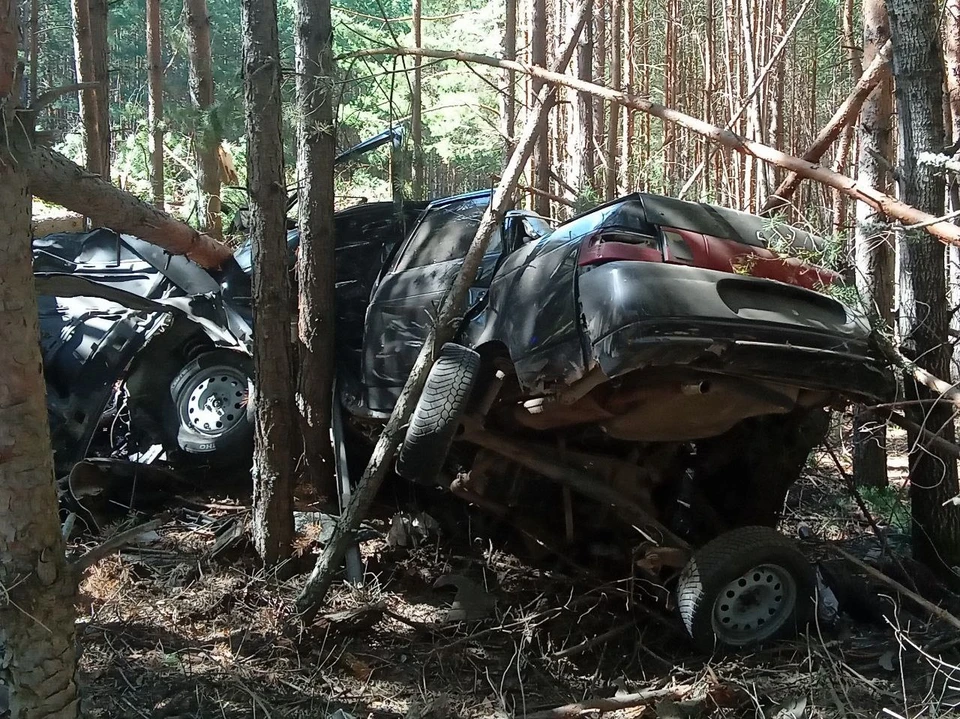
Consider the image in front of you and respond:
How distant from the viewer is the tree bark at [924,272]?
4930 mm

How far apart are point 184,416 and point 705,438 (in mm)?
3710

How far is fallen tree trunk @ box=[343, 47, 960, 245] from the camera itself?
12.7 feet

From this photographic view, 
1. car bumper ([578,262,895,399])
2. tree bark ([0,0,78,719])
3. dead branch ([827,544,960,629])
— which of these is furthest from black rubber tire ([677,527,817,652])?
tree bark ([0,0,78,719])

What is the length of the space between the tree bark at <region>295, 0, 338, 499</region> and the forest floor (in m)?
0.72

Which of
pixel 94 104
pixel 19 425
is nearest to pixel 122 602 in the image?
pixel 19 425

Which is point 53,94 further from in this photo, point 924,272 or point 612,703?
point 924,272

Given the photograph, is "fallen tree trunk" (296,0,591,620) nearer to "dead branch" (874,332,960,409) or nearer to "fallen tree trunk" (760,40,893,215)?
"fallen tree trunk" (760,40,893,215)

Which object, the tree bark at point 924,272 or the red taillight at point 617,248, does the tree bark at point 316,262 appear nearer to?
the red taillight at point 617,248

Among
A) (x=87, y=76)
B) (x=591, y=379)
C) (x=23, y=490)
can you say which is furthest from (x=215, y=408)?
(x=87, y=76)

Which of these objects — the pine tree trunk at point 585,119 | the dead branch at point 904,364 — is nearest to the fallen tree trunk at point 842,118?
A: the dead branch at point 904,364

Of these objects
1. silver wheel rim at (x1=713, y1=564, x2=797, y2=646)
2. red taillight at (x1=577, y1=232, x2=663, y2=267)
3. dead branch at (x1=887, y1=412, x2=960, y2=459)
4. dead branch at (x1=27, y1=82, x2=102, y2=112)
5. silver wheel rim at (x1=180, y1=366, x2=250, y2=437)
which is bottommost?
silver wheel rim at (x1=713, y1=564, x2=797, y2=646)

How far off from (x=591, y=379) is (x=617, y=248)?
648 mm

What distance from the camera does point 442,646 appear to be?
4.54m

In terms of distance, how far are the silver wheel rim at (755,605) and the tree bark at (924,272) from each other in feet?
3.65
